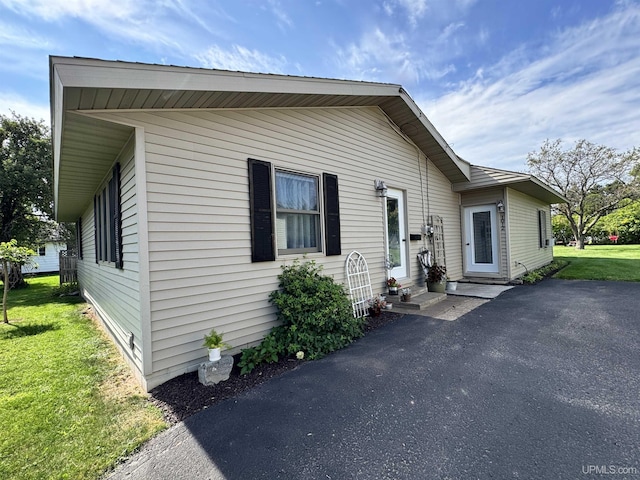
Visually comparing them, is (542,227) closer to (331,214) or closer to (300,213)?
(331,214)

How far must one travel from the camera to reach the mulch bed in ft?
8.31

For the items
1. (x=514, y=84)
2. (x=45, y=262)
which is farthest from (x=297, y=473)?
(x=45, y=262)

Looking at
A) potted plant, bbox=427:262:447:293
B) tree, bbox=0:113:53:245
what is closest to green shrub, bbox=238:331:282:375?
potted plant, bbox=427:262:447:293

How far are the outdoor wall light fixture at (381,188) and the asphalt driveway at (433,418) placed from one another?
116 inches

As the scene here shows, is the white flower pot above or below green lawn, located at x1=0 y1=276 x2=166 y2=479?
above

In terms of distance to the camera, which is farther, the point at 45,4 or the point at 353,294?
the point at 353,294

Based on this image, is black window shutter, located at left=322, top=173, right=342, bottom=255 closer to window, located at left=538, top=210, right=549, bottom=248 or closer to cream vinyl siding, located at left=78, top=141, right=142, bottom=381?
cream vinyl siding, located at left=78, top=141, right=142, bottom=381

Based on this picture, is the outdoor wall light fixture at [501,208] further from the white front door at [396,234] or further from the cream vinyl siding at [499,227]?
the white front door at [396,234]

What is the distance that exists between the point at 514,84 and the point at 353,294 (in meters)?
8.80

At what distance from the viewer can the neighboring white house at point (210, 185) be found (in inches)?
112

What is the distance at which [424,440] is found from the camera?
1.98 m

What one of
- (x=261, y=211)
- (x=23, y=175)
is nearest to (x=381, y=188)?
(x=261, y=211)

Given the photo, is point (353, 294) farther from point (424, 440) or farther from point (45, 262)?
point (45, 262)

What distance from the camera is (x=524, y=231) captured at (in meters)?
8.88
